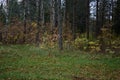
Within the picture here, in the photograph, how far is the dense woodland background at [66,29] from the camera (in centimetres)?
2505

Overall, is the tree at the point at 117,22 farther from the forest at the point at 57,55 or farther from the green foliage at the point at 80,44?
the green foliage at the point at 80,44

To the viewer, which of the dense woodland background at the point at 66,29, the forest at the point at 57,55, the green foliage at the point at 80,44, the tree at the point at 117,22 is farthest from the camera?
the tree at the point at 117,22

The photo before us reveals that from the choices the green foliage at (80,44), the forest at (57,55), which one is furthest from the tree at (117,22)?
the green foliage at (80,44)

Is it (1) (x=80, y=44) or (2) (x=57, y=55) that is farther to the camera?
(1) (x=80, y=44)

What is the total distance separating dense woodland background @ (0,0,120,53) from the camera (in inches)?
986

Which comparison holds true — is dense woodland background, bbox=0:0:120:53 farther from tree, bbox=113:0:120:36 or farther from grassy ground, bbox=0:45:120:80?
grassy ground, bbox=0:45:120:80

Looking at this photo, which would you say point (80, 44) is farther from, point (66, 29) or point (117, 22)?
point (117, 22)

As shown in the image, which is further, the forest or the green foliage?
the green foliage

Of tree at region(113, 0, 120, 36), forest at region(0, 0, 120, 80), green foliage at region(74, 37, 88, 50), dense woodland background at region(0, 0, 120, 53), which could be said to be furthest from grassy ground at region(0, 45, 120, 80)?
tree at region(113, 0, 120, 36)

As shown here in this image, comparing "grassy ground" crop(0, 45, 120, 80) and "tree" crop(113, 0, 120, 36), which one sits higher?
"tree" crop(113, 0, 120, 36)

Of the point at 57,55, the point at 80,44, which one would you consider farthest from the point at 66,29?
the point at 57,55

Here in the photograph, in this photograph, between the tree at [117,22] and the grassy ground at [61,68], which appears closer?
the grassy ground at [61,68]

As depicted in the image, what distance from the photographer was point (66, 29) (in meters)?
29.5

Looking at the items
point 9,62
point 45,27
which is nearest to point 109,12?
point 45,27
